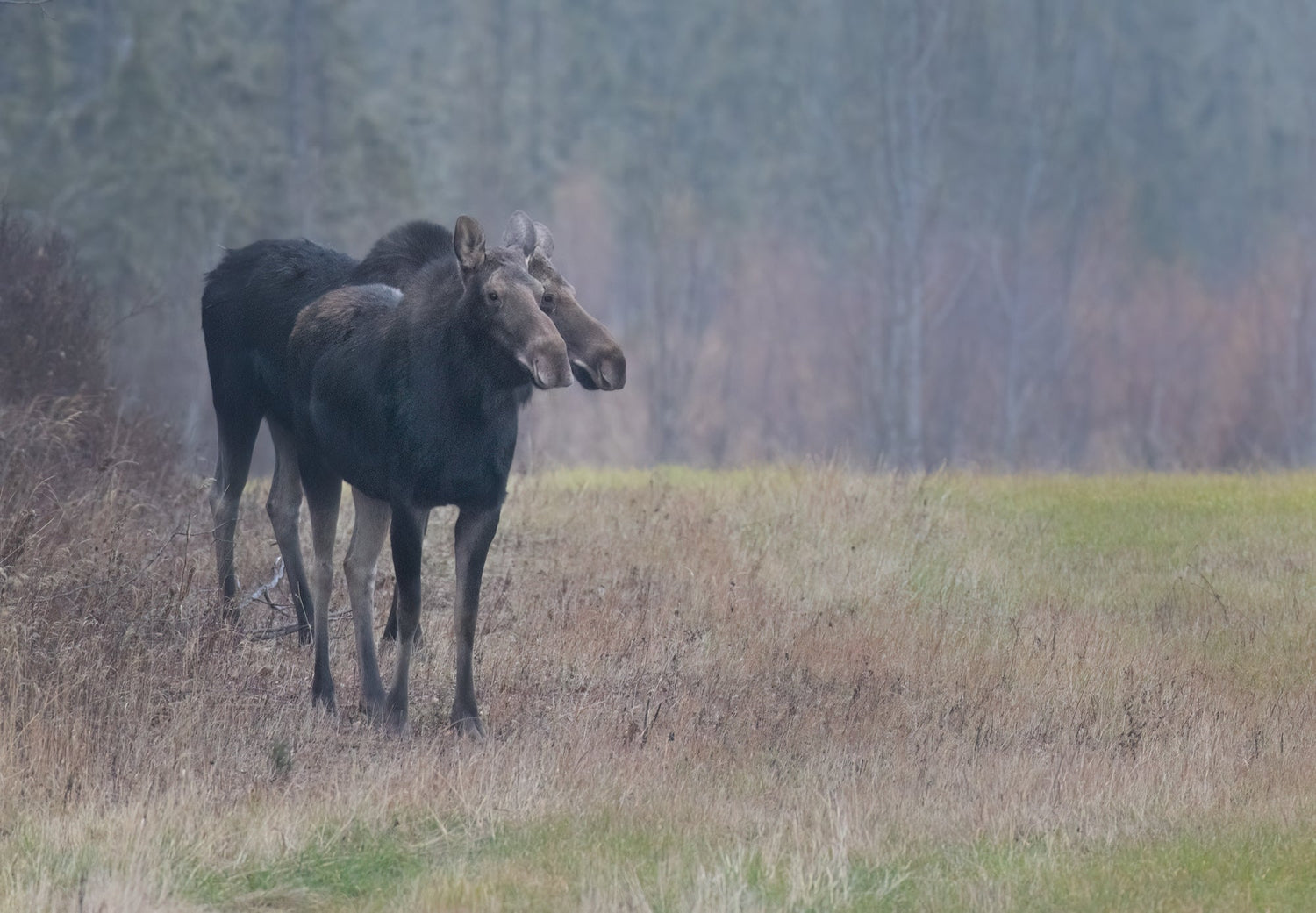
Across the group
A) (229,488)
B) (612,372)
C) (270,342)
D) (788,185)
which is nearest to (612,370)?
(612,372)

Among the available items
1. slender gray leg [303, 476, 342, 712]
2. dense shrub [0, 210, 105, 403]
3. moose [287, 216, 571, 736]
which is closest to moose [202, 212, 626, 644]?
moose [287, 216, 571, 736]

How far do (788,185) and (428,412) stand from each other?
39.0 metres

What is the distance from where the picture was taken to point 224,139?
3628cm

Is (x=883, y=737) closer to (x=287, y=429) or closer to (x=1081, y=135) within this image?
(x=287, y=429)

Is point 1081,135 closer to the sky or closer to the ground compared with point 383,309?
closer to the ground

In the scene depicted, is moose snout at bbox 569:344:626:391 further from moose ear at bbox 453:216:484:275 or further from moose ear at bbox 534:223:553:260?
moose ear at bbox 534:223:553:260

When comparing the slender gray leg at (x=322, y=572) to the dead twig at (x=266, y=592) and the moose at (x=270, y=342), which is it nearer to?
the moose at (x=270, y=342)

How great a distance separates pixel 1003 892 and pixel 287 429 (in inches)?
217

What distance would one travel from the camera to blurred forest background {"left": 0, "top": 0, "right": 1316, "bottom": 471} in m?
34.9

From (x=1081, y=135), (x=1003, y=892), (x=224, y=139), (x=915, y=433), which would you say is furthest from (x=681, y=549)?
(x=1081, y=135)

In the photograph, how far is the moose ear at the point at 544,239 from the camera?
8625 millimetres

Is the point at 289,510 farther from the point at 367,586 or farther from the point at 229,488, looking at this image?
the point at 367,586

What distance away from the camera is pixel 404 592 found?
327 inches

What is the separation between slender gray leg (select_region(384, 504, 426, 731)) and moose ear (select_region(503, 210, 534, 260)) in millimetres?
1372
